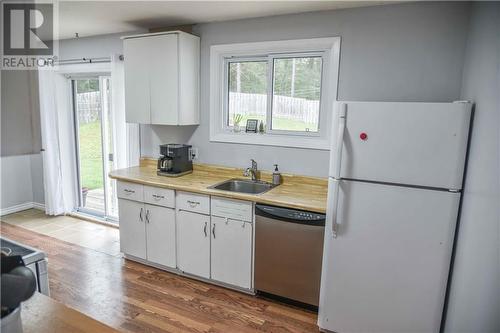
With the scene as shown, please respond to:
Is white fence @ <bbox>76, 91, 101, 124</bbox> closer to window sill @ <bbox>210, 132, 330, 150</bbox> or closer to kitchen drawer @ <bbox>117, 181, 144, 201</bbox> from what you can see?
kitchen drawer @ <bbox>117, 181, 144, 201</bbox>

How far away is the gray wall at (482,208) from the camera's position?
1413 mm

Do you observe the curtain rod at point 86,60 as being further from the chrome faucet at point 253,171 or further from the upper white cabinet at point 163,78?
the chrome faucet at point 253,171

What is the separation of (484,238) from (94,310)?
2.62 m

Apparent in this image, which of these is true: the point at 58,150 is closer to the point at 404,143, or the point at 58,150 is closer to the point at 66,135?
the point at 66,135

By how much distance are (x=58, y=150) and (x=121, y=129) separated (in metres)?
1.30

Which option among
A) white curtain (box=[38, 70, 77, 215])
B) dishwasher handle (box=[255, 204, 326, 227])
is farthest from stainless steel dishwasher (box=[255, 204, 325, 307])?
white curtain (box=[38, 70, 77, 215])

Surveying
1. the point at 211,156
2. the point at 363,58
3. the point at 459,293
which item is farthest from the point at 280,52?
the point at 459,293

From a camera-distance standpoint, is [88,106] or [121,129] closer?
[121,129]

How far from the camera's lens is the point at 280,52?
2.90m

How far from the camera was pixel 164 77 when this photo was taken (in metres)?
3.10

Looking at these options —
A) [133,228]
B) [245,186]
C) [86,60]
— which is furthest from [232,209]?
[86,60]

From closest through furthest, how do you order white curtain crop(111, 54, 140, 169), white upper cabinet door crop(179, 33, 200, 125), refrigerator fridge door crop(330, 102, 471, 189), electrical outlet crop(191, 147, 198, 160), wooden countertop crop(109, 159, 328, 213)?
refrigerator fridge door crop(330, 102, 471, 189) < wooden countertop crop(109, 159, 328, 213) < white upper cabinet door crop(179, 33, 200, 125) < electrical outlet crop(191, 147, 198, 160) < white curtain crop(111, 54, 140, 169)

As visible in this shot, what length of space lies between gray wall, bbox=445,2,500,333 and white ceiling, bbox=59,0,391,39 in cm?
94

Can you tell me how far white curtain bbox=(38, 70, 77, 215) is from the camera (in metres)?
4.22
